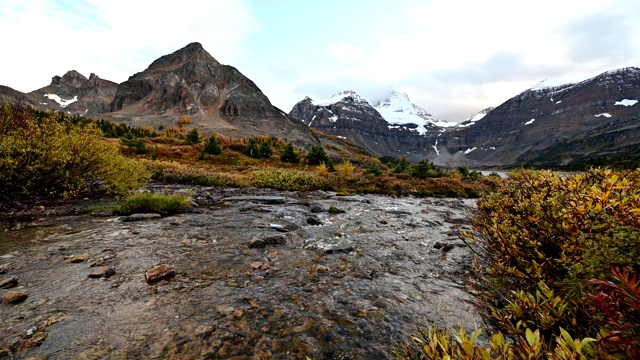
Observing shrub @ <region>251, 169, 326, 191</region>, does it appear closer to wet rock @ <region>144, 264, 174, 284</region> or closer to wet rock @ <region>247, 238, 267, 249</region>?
wet rock @ <region>247, 238, 267, 249</region>

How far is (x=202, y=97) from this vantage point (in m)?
149

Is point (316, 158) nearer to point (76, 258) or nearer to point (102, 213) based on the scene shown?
point (102, 213)

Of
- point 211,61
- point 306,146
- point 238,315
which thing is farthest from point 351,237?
point 211,61

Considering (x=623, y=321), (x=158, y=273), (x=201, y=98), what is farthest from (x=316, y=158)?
(x=201, y=98)

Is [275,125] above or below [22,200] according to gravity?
above

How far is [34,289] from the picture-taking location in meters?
5.34

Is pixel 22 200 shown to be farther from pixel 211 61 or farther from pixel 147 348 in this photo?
pixel 211 61

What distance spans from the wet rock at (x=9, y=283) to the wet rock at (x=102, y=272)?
1.17 meters

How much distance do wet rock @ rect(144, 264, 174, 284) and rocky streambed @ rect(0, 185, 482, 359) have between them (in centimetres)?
3

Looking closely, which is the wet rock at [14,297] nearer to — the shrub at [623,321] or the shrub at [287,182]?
the shrub at [623,321]

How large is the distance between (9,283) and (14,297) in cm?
78

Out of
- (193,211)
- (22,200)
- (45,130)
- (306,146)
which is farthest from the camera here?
(306,146)

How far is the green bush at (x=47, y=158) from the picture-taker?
31.9 ft

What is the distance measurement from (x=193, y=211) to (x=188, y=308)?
885 cm
